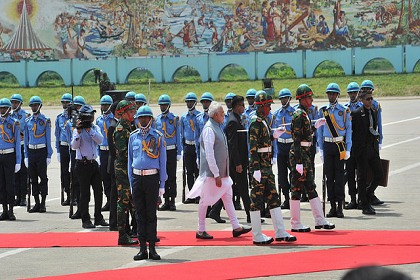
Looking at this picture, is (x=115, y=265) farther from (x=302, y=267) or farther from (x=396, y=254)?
(x=396, y=254)

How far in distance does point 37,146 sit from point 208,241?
5.02 m

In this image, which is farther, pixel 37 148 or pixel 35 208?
pixel 37 148

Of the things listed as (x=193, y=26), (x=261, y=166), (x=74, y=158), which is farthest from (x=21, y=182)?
(x=193, y=26)

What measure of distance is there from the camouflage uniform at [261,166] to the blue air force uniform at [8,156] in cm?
493

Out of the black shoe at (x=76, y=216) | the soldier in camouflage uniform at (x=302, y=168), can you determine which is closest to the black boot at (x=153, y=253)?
the soldier in camouflage uniform at (x=302, y=168)

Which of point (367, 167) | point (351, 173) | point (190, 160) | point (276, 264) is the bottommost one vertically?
point (276, 264)

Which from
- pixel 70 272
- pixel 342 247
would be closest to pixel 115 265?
pixel 70 272

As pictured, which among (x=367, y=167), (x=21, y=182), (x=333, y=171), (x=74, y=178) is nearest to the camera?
(x=333, y=171)

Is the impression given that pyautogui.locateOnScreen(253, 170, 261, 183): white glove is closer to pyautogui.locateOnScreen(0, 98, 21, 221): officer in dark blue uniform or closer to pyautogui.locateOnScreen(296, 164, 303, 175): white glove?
pyautogui.locateOnScreen(296, 164, 303, 175): white glove

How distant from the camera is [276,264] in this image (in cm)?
803

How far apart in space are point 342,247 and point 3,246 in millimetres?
4643

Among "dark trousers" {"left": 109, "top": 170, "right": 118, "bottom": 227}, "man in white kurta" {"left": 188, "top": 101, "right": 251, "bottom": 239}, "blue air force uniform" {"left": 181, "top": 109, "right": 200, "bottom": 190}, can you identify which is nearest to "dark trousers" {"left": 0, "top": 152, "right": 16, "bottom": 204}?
"dark trousers" {"left": 109, "top": 170, "right": 118, "bottom": 227}

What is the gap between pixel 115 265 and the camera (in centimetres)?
828

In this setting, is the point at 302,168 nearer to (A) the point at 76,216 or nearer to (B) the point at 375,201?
(B) the point at 375,201
